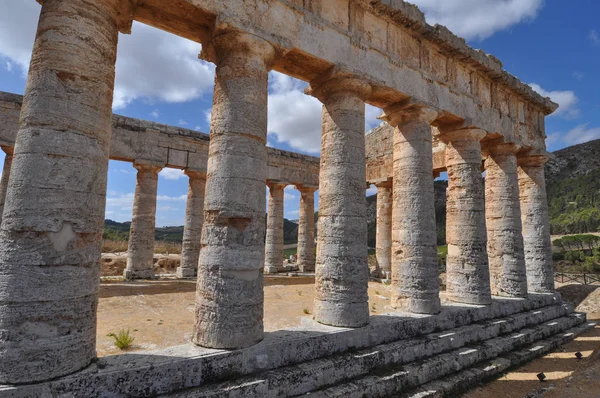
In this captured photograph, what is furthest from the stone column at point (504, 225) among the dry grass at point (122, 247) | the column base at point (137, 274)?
the dry grass at point (122, 247)

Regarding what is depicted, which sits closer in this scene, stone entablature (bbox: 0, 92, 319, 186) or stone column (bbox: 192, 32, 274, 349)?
stone column (bbox: 192, 32, 274, 349)

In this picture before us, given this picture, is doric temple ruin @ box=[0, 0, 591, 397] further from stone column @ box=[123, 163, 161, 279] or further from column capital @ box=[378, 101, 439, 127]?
stone column @ box=[123, 163, 161, 279]

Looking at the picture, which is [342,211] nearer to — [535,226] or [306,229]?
[535,226]

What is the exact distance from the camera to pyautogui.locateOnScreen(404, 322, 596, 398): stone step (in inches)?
243

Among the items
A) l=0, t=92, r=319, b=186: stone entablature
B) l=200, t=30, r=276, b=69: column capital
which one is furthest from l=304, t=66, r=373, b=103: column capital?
l=0, t=92, r=319, b=186: stone entablature

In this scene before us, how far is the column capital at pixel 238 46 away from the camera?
584 cm

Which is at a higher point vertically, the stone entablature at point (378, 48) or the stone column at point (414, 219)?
the stone entablature at point (378, 48)

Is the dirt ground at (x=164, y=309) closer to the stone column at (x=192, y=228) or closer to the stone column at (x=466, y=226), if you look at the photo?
the stone column at (x=192, y=228)

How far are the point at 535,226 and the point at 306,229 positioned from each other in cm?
1151

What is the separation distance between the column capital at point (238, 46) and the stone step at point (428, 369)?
19.3ft

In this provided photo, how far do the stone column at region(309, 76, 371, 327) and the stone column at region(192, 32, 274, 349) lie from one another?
1716mm

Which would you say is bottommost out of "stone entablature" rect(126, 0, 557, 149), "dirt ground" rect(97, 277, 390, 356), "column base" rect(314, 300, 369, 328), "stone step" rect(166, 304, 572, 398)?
A: "stone step" rect(166, 304, 572, 398)

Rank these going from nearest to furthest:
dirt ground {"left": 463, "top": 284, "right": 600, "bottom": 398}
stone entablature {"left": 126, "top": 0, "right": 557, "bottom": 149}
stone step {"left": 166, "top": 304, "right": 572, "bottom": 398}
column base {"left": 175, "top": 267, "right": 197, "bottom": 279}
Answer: stone step {"left": 166, "top": 304, "right": 572, "bottom": 398}, stone entablature {"left": 126, "top": 0, "right": 557, "bottom": 149}, dirt ground {"left": 463, "top": 284, "right": 600, "bottom": 398}, column base {"left": 175, "top": 267, "right": 197, "bottom": 279}

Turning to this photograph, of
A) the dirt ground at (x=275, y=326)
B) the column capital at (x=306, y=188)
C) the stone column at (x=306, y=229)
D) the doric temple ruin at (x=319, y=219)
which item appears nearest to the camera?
the doric temple ruin at (x=319, y=219)
